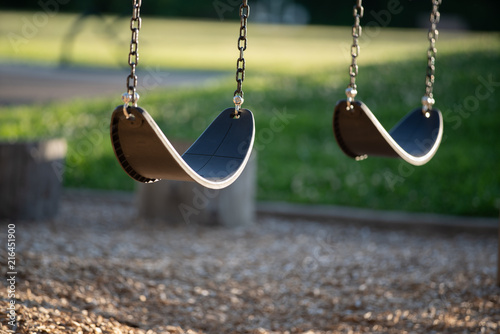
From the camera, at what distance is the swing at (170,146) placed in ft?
8.75

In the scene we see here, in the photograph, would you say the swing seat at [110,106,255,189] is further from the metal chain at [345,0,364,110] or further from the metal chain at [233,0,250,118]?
the metal chain at [345,0,364,110]

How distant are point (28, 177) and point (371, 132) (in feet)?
11.6

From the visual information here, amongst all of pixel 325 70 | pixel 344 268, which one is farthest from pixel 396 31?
pixel 344 268

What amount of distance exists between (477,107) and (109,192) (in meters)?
5.18

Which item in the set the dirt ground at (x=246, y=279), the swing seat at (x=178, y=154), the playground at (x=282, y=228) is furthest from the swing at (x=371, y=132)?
the dirt ground at (x=246, y=279)

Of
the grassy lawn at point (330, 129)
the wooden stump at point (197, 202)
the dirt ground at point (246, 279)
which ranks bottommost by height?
the dirt ground at point (246, 279)

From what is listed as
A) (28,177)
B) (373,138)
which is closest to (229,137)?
(373,138)

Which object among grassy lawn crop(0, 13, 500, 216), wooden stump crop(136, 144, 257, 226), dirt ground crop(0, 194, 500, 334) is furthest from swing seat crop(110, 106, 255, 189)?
grassy lawn crop(0, 13, 500, 216)

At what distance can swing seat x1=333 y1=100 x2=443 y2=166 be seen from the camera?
3.24 metres

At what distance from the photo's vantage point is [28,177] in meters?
5.71

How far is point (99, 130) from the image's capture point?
8875mm

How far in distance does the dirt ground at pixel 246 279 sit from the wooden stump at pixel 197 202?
0.49 ft

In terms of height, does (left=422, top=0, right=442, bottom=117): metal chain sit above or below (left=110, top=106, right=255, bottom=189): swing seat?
above

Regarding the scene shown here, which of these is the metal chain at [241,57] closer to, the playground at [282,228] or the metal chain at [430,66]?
the playground at [282,228]
